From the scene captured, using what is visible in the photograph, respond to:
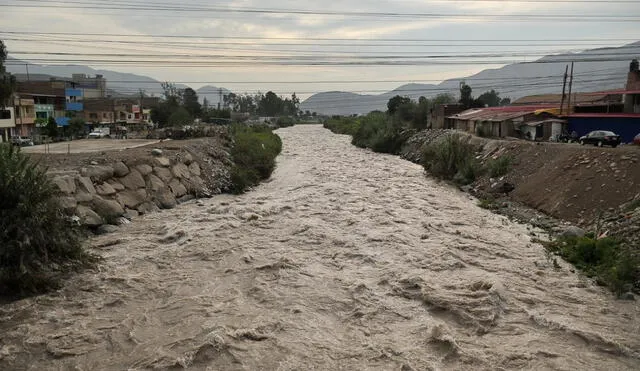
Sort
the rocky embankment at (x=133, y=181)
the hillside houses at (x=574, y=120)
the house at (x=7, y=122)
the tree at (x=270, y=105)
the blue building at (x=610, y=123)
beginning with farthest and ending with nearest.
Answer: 1. the tree at (x=270, y=105)
2. the house at (x=7, y=122)
3. the hillside houses at (x=574, y=120)
4. the blue building at (x=610, y=123)
5. the rocky embankment at (x=133, y=181)

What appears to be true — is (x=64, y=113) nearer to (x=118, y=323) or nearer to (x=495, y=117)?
(x=495, y=117)

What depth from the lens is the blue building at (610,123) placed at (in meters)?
30.4

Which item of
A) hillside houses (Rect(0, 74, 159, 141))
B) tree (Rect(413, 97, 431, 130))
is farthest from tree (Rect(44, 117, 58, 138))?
tree (Rect(413, 97, 431, 130))

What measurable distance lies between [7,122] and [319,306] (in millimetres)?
46427

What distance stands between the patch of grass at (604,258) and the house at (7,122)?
46328 millimetres

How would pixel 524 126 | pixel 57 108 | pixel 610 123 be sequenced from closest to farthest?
pixel 610 123
pixel 524 126
pixel 57 108

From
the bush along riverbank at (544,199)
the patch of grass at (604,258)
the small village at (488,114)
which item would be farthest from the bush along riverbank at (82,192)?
the patch of grass at (604,258)

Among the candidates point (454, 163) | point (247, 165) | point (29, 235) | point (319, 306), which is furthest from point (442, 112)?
point (29, 235)

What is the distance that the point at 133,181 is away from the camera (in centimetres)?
1630

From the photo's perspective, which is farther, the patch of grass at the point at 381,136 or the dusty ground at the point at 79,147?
the patch of grass at the point at 381,136

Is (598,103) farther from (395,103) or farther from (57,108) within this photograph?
(57,108)

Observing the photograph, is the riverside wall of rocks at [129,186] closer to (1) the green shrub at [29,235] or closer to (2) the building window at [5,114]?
(1) the green shrub at [29,235]

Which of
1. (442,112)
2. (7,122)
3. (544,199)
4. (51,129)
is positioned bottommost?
(544,199)

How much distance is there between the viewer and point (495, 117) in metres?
36.7
